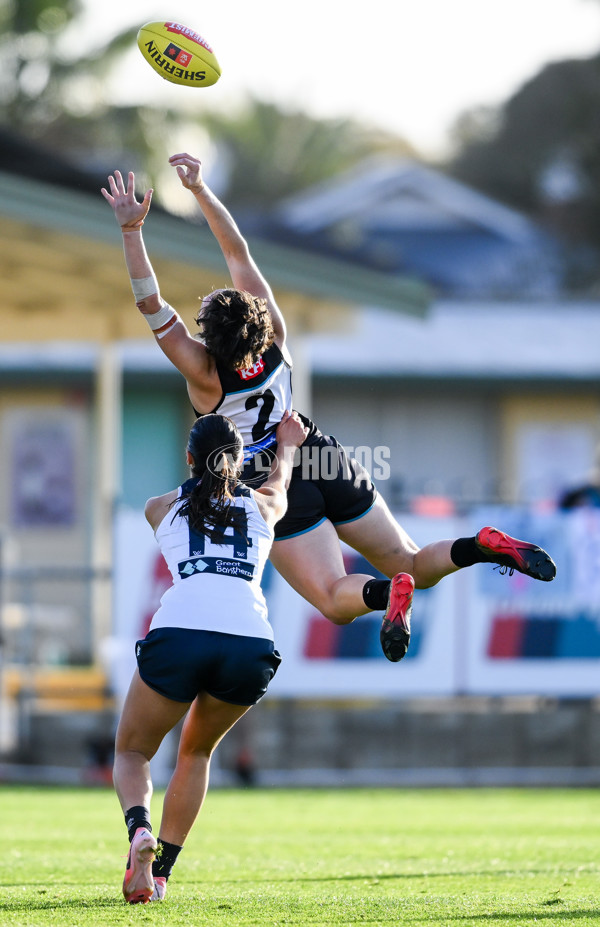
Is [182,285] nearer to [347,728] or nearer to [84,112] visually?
[347,728]

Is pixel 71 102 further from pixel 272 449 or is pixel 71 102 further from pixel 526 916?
pixel 526 916

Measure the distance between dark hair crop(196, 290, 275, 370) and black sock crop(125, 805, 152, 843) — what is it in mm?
1858

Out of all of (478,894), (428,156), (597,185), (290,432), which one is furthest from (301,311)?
(428,156)

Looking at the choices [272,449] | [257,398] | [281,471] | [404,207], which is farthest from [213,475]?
[404,207]

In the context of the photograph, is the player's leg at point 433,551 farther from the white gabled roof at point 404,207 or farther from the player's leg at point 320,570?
the white gabled roof at point 404,207

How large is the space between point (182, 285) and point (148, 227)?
124 centimetres

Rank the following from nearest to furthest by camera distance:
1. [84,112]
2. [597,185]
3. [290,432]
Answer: [290,432] < [597,185] < [84,112]

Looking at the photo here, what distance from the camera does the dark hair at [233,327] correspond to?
6.22 metres

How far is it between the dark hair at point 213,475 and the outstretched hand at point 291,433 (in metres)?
0.66

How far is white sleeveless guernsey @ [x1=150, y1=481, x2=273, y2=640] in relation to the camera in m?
5.42

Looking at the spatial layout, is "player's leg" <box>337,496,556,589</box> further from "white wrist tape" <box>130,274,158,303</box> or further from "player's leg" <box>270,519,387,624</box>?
"white wrist tape" <box>130,274,158,303</box>

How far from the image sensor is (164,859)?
5758 millimetres

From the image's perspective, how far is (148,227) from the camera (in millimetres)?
13930

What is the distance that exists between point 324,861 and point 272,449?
2.09 metres
